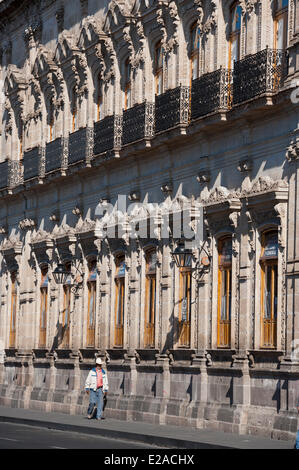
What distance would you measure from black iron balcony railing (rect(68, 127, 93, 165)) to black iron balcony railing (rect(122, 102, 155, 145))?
273 centimetres

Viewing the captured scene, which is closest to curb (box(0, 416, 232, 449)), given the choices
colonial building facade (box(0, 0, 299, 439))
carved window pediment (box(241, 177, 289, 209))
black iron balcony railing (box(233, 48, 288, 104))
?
colonial building facade (box(0, 0, 299, 439))

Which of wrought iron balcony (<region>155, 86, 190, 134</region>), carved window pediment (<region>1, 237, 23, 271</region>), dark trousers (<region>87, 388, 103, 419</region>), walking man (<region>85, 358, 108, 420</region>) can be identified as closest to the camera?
wrought iron balcony (<region>155, 86, 190, 134</region>)

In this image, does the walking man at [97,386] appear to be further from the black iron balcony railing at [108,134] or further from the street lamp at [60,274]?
the black iron balcony railing at [108,134]

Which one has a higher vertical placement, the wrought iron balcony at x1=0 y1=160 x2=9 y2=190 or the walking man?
the wrought iron balcony at x1=0 y1=160 x2=9 y2=190

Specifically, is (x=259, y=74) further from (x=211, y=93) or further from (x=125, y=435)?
(x=125, y=435)

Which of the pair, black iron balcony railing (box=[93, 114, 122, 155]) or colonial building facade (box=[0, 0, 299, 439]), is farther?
black iron balcony railing (box=[93, 114, 122, 155])

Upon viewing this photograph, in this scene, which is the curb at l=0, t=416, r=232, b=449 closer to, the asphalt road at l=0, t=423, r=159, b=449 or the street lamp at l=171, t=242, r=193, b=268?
the asphalt road at l=0, t=423, r=159, b=449

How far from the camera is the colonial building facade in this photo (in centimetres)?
2942

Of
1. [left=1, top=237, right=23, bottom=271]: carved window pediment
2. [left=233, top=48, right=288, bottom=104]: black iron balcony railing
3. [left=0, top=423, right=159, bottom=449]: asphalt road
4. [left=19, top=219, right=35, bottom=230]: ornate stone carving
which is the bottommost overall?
[left=0, top=423, right=159, bottom=449]: asphalt road

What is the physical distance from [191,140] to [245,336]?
5.53m

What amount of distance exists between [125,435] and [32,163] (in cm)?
1610

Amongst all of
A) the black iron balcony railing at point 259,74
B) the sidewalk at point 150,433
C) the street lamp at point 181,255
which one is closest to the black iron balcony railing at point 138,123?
the street lamp at point 181,255

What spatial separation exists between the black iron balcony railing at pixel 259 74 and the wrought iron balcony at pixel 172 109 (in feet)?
9.55
